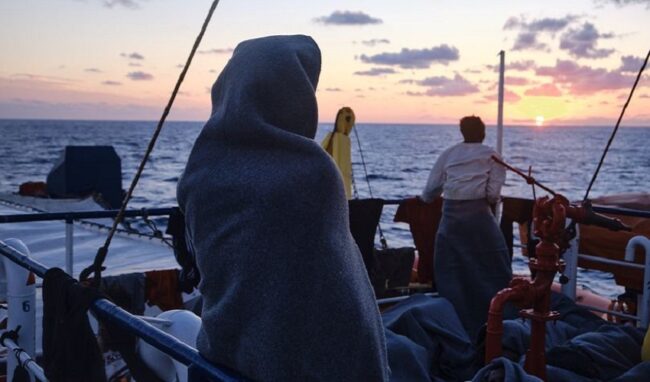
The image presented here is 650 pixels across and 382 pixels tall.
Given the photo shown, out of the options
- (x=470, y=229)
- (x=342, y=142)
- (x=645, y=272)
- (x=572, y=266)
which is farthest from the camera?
(x=342, y=142)

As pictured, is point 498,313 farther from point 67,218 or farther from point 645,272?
point 67,218

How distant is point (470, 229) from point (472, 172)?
50 centimetres

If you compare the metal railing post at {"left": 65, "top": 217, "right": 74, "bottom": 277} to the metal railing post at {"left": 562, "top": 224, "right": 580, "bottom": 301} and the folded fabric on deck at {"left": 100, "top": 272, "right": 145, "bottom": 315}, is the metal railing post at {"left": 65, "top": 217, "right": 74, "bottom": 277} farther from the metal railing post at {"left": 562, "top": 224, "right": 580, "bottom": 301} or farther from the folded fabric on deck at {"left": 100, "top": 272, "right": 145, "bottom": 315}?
the metal railing post at {"left": 562, "top": 224, "right": 580, "bottom": 301}

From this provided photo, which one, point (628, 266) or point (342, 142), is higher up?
point (342, 142)

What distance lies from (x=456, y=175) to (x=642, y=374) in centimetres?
250

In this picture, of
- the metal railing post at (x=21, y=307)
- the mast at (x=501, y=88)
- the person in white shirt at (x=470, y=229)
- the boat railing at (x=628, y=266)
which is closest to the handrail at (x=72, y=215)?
the metal railing post at (x=21, y=307)

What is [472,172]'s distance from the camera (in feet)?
19.4

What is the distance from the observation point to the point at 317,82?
196 cm

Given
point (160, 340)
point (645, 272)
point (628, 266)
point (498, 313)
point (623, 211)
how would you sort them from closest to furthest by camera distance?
1. point (160, 340)
2. point (498, 313)
3. point (645, 272)
4. point (628, 266)
5. point (623, 211)

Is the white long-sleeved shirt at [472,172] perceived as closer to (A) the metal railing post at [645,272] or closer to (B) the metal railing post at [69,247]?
(A) the metal railing post at [645,272]

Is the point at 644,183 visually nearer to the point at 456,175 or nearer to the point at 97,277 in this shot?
the point at 456,175

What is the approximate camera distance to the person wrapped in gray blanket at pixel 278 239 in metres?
1.78

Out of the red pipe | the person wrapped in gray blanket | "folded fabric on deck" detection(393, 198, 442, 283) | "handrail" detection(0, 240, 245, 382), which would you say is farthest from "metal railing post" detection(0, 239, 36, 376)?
"folded fabric on deck" detection(393, 198, 442, 283)

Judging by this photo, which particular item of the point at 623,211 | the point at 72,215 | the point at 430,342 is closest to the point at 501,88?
the point at 623,211
